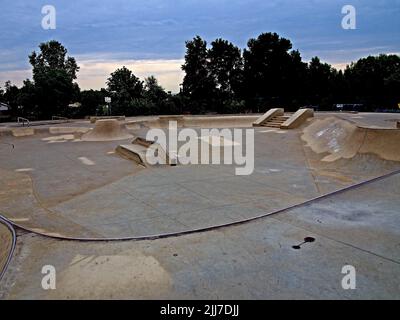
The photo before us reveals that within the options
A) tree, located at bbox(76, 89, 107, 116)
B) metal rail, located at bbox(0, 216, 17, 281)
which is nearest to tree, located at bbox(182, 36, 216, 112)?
tree, located at bbox(76, 89, 107, 116)

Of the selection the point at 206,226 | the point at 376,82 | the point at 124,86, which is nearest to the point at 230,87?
the point at 124,86

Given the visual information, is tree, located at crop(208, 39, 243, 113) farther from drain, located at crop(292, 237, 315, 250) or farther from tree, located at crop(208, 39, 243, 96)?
drain, located at crop(292, 237, 315, 250)

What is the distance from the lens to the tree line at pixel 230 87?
36344 millimetres

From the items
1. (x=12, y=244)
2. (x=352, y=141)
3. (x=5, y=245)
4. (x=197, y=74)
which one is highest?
(x=197, y=74)

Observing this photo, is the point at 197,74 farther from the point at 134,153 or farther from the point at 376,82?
the point at 134,153

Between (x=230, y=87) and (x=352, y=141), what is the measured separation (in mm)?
38929

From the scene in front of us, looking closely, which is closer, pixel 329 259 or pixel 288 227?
pixel 329 259

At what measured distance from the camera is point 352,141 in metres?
11.2

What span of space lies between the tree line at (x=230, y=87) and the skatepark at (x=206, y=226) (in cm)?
2541

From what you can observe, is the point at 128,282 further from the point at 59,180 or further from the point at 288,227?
the point at 59,180

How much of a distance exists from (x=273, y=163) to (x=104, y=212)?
6017 millimetres

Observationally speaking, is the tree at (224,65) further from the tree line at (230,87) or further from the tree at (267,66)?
the tree at (267,66)

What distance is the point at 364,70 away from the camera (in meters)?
45.0

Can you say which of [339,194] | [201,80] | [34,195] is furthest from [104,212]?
[201,80]
